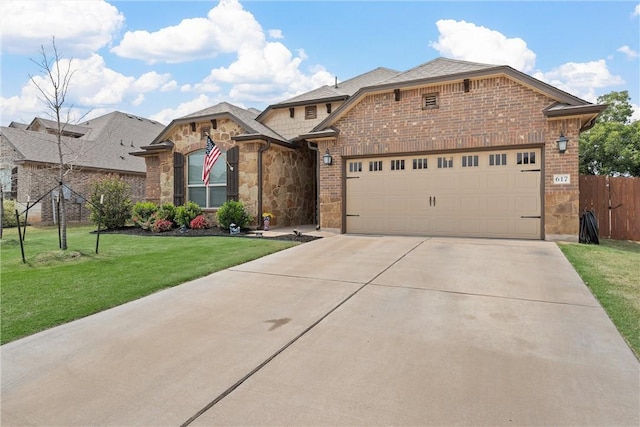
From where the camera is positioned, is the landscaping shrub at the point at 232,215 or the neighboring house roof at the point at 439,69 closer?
the neighboring house roof at the point at 439,69

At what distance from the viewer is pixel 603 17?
9211 millimetres

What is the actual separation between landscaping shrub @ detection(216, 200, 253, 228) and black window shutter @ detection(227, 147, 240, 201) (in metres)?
0.81

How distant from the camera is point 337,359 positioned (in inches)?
121

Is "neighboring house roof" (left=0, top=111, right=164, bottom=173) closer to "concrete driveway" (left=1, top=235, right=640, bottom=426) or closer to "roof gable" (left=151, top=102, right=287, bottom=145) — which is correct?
"roof gable" (left=151, top=102, right=287, bottom=145)

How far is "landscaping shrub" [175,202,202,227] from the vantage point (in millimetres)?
12562

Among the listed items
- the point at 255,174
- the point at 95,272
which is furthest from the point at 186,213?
the point at 95,272

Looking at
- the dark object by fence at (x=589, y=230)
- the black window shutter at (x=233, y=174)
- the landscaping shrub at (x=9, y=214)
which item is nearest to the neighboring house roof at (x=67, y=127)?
the landscaping shrub at (x=9, y=214)

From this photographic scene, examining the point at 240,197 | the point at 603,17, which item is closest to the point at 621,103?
the point at 603,17

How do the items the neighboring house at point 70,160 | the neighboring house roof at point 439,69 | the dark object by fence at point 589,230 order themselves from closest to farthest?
1. the dark object by fence at point 589,230
2. the neighboring house roof at point 439,69
3. the neighboring house at point 70,160

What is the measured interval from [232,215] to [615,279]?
9.74 meters

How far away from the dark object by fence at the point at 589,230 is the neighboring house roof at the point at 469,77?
2364 millimetres

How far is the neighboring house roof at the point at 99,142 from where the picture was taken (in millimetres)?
17781

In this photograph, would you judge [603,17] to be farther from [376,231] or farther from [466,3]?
[376,231]

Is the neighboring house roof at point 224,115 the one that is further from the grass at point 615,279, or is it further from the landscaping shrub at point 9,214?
the grass at point 615,279
